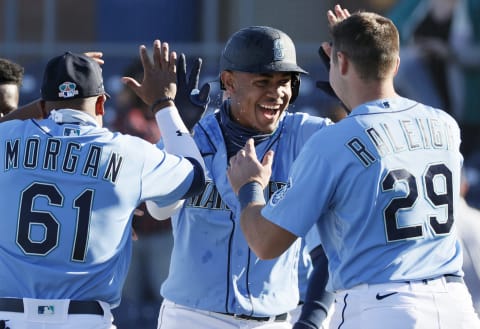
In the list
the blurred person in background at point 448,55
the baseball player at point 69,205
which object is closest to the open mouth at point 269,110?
the baseball player at point 69,205

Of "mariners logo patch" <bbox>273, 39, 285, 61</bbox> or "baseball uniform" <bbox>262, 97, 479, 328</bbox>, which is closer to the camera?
"baseball uniform" <bbox>262, 97, 479, 328</bbox>

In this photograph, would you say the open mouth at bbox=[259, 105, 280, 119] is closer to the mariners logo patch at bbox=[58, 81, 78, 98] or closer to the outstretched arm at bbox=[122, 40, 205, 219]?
the outstretched arm at bbox=[122, 40, 205, 219]

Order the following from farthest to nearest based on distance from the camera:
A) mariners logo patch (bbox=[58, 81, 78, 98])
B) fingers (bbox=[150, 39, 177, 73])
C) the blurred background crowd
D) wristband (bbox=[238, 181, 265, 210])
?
1. the blurred background crowd
2. fingers (bbox=[150, 39, 177, 73])
3. mariners logo patch (bbox=[58, 81, 78, 98])
4. wristband (bbox=[238, 181, 265, 210])

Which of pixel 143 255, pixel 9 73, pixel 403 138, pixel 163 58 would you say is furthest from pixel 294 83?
pixel 143 255

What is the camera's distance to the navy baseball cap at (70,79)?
5.22 metres

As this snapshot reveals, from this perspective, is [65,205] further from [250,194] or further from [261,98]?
[261,98]

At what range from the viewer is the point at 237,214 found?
5406 mm

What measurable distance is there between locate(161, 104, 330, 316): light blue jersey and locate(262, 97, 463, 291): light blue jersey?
86 cm

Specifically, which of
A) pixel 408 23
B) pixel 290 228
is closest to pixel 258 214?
pixel 290 228

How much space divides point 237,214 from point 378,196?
1.10 meters

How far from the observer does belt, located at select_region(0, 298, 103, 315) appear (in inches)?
196

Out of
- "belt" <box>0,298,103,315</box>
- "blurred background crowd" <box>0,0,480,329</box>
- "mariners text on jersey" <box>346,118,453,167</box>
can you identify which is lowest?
"blurred background crowd" <box>0,0,480,329</box>

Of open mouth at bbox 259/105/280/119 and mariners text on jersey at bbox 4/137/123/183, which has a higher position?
open mouth at bbox 259/105/280/119

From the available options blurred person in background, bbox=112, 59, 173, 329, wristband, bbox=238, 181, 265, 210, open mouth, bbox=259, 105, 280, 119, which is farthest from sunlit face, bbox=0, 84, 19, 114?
blurred person in background, bbox=112, 59, 173, 329
